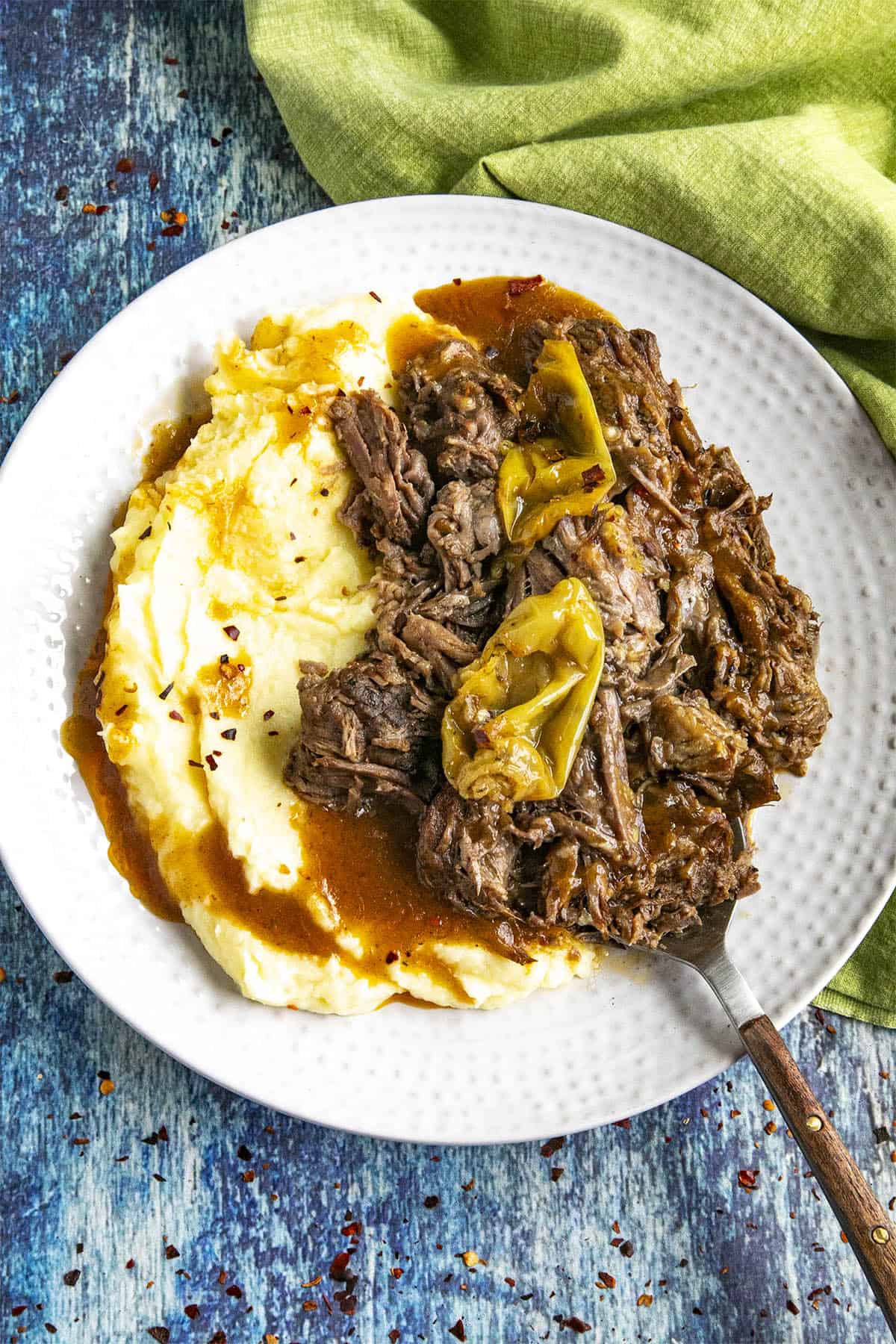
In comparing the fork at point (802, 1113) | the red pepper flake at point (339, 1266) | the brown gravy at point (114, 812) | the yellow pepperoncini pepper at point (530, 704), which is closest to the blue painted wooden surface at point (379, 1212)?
the red pepper flake at point (339, 1266)

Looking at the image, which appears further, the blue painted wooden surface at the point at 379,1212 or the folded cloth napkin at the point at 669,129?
the folded cloth napkin at the point at 669,129

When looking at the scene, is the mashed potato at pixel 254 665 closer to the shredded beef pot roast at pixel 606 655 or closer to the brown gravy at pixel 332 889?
the brown gravy at pixel 332 889

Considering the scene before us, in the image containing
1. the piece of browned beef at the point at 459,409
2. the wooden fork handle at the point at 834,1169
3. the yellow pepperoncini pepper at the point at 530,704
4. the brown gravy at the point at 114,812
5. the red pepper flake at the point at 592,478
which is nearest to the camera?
the yellow pepperoncini pepper at the point at 530,704

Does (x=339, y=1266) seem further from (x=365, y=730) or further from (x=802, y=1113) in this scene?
(x=365, y=730)

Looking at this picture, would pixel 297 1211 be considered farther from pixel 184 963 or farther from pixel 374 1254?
pixel 184 963

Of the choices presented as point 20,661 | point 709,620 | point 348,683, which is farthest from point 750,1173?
point 20,661

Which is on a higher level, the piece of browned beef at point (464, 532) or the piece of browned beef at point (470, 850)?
the piece of browned beef at point (464, 532)
